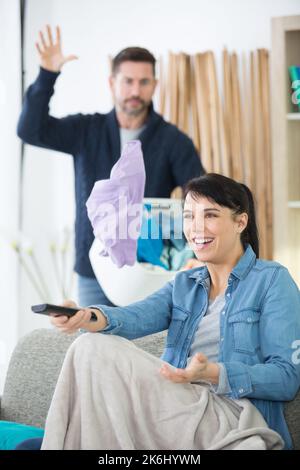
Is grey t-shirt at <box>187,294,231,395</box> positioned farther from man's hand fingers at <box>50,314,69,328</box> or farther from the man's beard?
the man's beard

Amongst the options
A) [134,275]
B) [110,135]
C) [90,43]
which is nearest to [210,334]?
[134,275]

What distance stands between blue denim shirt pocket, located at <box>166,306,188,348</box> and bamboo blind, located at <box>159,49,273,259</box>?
174 cm

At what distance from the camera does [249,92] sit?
138 inches

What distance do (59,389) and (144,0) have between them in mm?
2670

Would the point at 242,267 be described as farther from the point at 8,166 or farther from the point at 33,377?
the point at 8,166

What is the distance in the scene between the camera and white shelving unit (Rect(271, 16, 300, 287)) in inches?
126

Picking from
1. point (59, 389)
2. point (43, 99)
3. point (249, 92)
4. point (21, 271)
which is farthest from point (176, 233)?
point (21, 271)

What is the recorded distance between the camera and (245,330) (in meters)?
1.58

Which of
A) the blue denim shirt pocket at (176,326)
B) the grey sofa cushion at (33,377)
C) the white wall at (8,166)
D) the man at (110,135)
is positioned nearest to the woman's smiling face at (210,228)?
the blue denim shirt pocket at (176,326)

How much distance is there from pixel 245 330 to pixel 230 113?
6.74 feet

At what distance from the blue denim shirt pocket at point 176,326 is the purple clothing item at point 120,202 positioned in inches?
15.5

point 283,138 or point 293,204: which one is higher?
point 283,138
